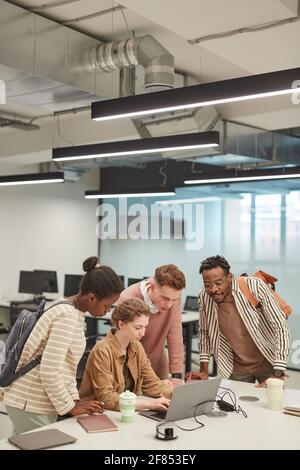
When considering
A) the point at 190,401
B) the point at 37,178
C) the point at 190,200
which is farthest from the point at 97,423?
the point at 190,200

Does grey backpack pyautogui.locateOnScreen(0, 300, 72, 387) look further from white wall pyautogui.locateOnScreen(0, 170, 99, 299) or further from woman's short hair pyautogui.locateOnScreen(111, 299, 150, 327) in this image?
white wall pyautogui.locateOnScreen(0, 170, 99, 299)

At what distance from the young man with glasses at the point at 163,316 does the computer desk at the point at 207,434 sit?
2.50 feet

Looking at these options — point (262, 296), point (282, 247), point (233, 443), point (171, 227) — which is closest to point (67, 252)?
point (171, 227)

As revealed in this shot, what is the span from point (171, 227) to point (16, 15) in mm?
5989

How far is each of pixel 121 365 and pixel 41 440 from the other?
74 centimetres

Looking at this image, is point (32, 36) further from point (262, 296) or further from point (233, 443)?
point (233, 443)

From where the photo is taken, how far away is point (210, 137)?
4.63 metres

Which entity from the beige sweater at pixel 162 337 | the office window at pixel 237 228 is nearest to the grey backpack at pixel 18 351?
the beige sweater at pixel 162 337

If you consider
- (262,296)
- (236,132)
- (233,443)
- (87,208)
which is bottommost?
(233,443)

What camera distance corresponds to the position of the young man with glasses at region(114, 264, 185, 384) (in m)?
3.29

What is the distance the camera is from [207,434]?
8.05 ft

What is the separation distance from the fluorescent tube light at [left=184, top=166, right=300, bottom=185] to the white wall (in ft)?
11.2

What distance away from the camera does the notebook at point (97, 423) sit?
2.46 metres

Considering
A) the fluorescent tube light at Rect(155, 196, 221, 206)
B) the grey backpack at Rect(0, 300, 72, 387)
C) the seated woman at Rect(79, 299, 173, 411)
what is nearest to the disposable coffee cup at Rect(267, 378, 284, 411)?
the seated woman at Rect(79, 299, 173, 411)
